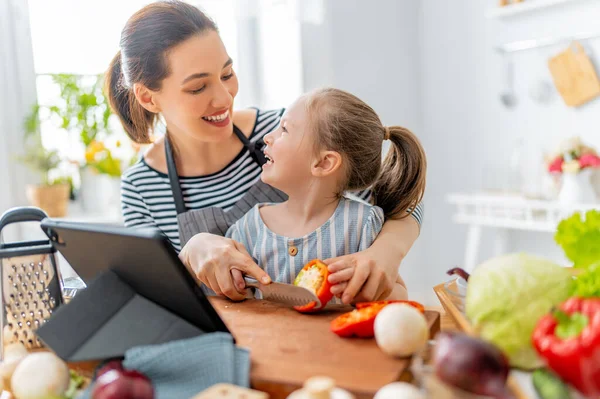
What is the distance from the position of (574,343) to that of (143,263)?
0.53 meters

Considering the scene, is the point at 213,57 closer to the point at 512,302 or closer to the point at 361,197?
the point at 361,197

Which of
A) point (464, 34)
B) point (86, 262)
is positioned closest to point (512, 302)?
point (86, 262)

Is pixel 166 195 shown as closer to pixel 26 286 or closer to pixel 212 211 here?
pixel 212 211

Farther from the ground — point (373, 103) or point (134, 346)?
point (373, 103)

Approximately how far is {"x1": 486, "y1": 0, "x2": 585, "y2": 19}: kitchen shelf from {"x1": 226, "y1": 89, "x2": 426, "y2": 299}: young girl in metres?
1.44

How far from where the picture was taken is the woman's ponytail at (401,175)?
1.35 meters

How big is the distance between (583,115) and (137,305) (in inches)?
A: 84.4

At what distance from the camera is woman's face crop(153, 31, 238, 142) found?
147 centimetres

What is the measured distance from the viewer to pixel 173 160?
1715mm

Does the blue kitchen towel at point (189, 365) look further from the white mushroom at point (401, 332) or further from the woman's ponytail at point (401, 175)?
the woman's ponytail at point (401, 175)

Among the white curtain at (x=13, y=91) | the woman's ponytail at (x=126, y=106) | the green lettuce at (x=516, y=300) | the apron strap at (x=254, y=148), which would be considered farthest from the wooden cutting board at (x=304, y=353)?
the white curtain at (x=13, y=91)

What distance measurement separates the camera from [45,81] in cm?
256

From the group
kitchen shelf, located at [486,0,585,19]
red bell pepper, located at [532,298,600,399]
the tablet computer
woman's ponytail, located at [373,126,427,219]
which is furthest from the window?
red bell pepper, located at [532,298,600,399]

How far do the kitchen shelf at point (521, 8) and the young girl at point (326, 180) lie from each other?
4.71 feet
